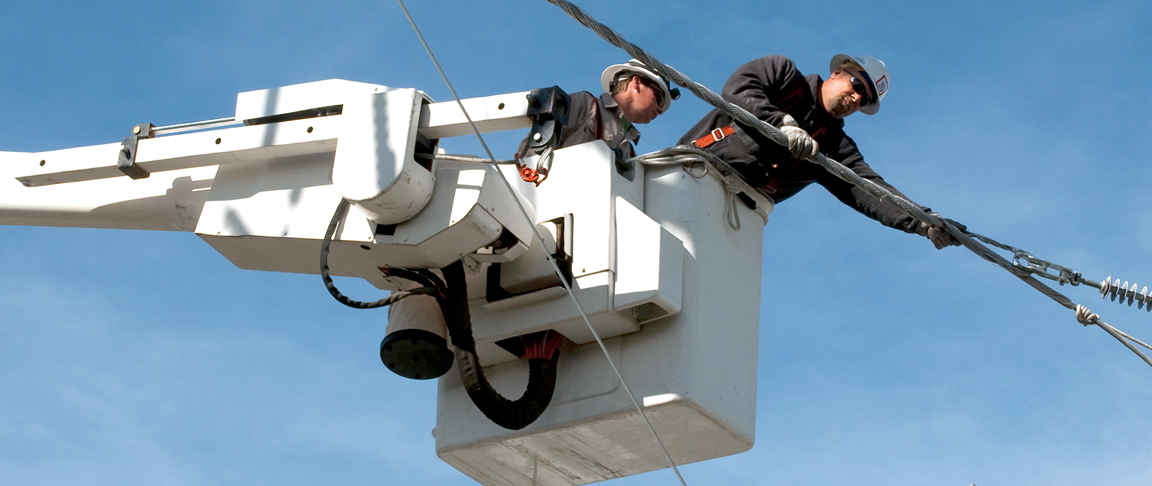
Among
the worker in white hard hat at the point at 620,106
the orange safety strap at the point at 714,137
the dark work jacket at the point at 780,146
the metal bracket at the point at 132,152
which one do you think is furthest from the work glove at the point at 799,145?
the metal bracket at the point at 132,152

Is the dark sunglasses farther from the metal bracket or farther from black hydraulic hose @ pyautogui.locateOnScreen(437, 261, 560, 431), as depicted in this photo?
the metal bracket

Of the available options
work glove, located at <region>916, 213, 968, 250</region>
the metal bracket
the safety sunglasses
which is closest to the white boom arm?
the metal bracket

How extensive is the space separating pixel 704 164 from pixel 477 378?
1.20 metres

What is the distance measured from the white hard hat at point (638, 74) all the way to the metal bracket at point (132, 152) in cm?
182

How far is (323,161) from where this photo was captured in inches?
190

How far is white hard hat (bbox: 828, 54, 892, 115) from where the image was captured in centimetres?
616

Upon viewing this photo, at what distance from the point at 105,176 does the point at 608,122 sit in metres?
1.89

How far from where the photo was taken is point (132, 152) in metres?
4.93

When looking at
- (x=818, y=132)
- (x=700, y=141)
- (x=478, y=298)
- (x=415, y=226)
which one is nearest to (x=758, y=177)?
(x=700, y=141)

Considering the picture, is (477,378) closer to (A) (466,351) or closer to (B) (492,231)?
(A) (466,351)

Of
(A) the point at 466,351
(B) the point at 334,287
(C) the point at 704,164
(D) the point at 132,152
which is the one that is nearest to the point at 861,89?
(C) the point at 704,164

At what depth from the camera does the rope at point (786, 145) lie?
4625 millimetres

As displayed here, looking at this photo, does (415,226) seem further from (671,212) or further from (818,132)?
(818,132)

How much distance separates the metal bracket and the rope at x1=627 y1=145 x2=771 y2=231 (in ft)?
5.62
